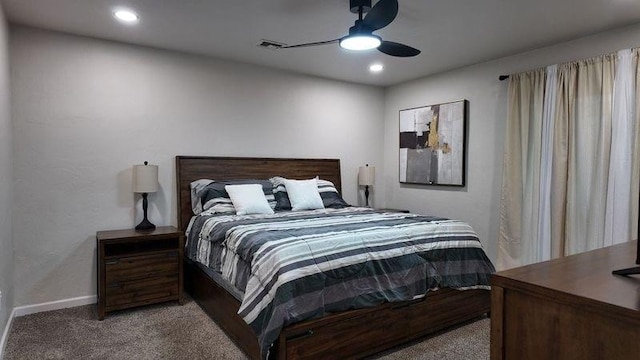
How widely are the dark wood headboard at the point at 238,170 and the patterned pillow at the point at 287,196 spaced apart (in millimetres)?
202

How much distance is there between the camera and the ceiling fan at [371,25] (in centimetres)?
231

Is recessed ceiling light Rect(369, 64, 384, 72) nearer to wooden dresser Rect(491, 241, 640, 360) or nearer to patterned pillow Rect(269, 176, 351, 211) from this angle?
patterned pillow Rect(269, 176, 351, 211)

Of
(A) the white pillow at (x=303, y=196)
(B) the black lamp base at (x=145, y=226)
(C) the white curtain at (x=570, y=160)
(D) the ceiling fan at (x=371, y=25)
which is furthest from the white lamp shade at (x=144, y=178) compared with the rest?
(C) the white curtain at (x=570, y=160)

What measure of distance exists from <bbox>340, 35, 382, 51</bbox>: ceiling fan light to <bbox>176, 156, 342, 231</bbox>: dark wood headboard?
1970mm

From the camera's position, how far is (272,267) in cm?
216

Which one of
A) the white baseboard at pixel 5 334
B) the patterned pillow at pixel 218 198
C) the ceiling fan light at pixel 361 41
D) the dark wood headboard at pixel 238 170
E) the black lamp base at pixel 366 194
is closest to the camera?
the white baseboard at pixel 5 334

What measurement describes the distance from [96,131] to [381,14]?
9.07 feet

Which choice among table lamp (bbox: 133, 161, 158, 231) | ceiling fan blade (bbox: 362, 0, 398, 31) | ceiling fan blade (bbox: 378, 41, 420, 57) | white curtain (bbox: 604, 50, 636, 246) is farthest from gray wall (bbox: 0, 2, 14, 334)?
white curtain (bbox: 604, 50, 636, 246)

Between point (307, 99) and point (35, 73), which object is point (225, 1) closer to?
point (35, 73)

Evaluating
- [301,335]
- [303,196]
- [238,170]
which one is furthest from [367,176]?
[301,335]

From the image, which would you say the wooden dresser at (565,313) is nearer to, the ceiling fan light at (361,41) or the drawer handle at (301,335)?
the drawer handle at (301,335)

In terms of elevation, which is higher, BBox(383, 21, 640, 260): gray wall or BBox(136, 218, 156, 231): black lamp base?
BBox(383, 21, 640, 260): gray wall

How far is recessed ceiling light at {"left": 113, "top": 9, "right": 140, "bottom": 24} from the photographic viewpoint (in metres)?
2.85

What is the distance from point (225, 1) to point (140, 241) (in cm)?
217
